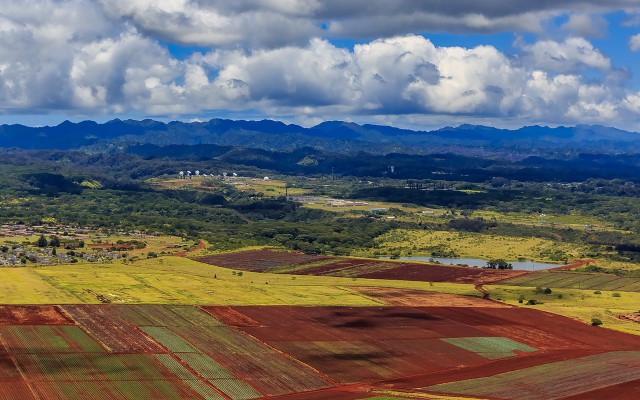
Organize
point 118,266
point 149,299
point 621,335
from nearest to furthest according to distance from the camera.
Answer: point 621,335, point 149,299, point 118,266

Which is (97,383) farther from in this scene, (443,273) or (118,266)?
(443,273)

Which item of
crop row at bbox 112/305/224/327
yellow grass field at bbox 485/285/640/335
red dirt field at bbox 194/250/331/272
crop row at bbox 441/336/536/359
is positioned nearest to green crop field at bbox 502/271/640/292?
yellow grass field at bbox 485/285/640/335

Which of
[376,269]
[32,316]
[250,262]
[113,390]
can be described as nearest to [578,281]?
[376,269]

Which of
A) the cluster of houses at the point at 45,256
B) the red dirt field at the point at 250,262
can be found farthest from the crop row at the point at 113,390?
the red dirt field at the point at 250,262

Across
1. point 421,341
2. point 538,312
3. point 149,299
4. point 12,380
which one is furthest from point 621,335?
point 12,380

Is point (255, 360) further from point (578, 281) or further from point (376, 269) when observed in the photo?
point (578, 281)

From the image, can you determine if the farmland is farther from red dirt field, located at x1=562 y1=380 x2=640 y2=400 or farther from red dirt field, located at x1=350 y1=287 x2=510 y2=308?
red dirt field, located at x1=350 y1=287 x2=510 y2=308
